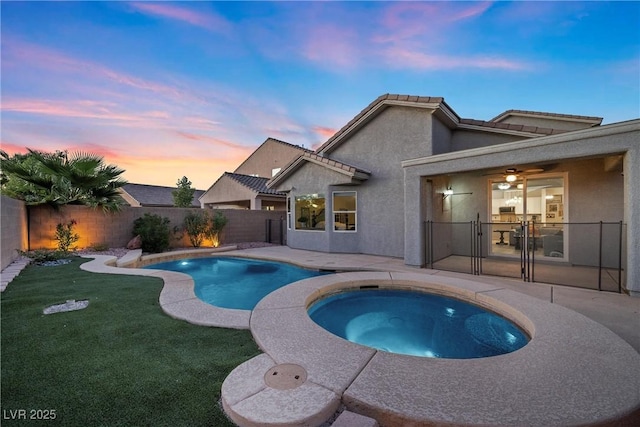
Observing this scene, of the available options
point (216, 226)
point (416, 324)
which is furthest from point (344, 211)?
point (216, 226)

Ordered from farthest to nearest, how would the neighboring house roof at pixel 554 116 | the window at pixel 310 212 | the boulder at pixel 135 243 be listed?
the window at pixel 310 212 < the boulder at pixel 135 243 < the neighboring house roof at pixel 554 116

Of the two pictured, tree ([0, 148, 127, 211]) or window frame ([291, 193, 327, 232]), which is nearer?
tree ([0, 148, 127, 211])

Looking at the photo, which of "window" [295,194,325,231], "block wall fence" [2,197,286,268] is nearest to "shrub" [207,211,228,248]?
"block wall fence" [2,197,286,268]

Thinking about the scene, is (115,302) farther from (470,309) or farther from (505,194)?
Result: (505,194)

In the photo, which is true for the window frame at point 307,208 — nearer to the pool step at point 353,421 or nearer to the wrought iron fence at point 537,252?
the wrought iron fence at point 537,252

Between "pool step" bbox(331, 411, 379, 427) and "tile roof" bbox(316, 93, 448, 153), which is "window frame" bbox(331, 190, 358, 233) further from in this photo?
"pool step" bbox(331, 411, 379, 427)

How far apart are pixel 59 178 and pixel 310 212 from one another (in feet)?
33.4

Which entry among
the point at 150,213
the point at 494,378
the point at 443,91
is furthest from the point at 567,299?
the point at 150,213

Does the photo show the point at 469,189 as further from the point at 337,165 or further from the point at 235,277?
the point at 235,277

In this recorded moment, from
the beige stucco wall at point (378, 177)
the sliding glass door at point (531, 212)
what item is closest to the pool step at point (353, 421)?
the sliding glass door at point (531, 212)

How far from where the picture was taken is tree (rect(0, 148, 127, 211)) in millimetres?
9820

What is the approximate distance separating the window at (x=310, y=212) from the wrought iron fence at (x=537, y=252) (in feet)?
16.7

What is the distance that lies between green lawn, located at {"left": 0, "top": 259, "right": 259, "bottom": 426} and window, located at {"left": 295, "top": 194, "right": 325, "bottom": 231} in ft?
27.3

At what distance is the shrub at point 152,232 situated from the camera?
12469 mm
